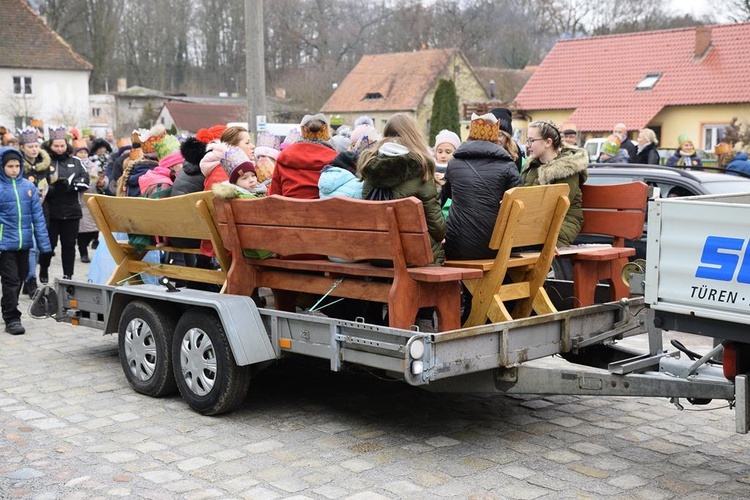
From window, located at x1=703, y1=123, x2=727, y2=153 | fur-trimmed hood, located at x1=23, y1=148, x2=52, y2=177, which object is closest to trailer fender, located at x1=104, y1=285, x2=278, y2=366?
fur-trimmed hood, located at x1=23, y1=148, x2=52, y2=177

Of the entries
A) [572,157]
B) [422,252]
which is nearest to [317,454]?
[422,252]

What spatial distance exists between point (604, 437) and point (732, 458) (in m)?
0.81

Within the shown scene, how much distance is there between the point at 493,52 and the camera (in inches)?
3327

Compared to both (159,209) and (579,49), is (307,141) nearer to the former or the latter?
(159,209)

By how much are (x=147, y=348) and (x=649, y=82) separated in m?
41.5

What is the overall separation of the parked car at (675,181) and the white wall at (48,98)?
64.2 meters

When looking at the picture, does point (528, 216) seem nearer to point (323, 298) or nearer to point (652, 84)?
point (323, 298)

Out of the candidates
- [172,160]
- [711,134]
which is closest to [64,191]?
[172,160]

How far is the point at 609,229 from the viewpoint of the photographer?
7.16 metres

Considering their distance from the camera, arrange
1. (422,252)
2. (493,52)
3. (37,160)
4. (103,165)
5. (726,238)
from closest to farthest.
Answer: (726,238) → (422,252) → (37,160) → (103,165) → (493,52)

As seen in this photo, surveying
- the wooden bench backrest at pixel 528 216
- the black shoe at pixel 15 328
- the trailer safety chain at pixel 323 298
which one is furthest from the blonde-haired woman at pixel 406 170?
the black shoe at pixel 15 328

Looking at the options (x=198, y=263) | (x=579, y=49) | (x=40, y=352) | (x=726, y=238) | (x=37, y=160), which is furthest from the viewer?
(x=579, y=49)

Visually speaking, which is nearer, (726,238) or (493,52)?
(726,238)

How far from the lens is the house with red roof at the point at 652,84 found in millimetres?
42625
